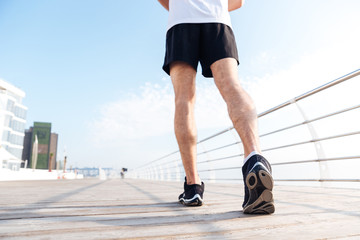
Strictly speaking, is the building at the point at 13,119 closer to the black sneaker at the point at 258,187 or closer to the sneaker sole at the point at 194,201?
the sneaker sole at the point at 194,201

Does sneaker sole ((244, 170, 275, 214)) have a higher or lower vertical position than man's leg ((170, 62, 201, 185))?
lower

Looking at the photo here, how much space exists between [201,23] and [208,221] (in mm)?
795

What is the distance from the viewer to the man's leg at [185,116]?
114 cm

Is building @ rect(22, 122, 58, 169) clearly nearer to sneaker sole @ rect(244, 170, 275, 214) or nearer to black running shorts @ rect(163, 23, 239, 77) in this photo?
black running shorts @ rect(163, 23, 239, 77)

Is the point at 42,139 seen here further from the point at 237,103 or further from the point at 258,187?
the point at 258,187

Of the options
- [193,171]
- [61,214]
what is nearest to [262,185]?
[193,171]

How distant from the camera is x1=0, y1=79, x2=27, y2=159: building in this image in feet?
98.9

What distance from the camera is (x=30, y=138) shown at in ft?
156

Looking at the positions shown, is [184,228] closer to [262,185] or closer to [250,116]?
[262,185]

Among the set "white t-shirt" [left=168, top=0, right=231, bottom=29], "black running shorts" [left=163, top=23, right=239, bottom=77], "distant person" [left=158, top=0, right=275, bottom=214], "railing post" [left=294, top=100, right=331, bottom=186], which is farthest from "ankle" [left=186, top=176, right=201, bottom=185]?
"railing post" [left=294, top=100, right=331, bottom=186]

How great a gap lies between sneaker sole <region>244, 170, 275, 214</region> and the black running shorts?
50 cm

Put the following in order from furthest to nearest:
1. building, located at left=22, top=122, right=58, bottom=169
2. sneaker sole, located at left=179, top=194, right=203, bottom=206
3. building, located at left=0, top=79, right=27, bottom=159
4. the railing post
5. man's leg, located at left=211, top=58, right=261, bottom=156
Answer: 1. building, located at left=22, top=122, right=58, bottom=169
2. building, located at left=0, top=79, right=27, bottom=159
3. the railing post
4. sneaker sole, located at left=179, top=194, right=203, bottom=206
5. man's leg, located at left=211, top=58, right=261, bottom=156

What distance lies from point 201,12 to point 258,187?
752mm

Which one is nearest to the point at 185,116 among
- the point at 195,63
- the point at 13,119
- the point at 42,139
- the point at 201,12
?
the point at 195,63
